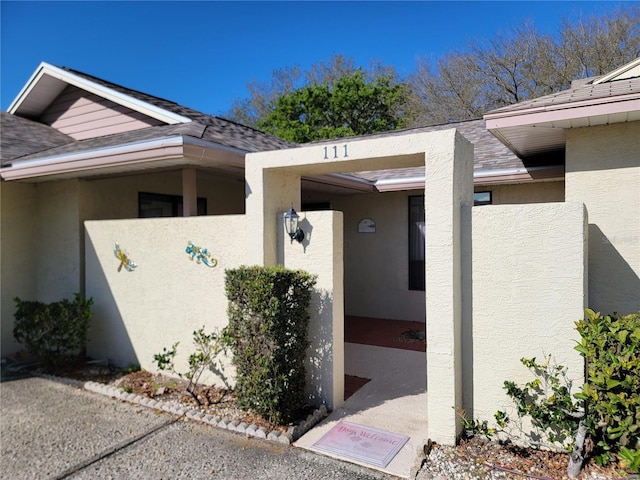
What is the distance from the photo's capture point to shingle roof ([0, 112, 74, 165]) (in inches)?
353

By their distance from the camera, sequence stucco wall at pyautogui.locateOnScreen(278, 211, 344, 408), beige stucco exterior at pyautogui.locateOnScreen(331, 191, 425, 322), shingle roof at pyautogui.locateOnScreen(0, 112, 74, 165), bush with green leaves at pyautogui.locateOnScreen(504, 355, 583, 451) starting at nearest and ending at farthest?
bush with green leaves at pyautogui.locateOnScreen(504, 355, 583, 451)
stucco wall at pyautogui.locateOnScreen(278, 211, 344, 408)
shingle roof at pyautogui.locateOnScreen(0, 112, 74, 165)
beige stucco exterior at pyautogui.locateOnScreen(331, 191, 425, 322)

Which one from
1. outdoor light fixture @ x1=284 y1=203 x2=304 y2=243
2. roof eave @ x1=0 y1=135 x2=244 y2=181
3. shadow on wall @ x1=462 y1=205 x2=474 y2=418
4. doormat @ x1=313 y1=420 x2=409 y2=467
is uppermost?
roof eave @ x1=0 y1=135 x2=244 y2=181

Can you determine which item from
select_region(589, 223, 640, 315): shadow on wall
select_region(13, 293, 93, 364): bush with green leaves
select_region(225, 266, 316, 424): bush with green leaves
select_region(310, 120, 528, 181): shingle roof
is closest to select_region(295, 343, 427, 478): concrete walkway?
select_region(225, 266, 316, 424): bush with green leaves

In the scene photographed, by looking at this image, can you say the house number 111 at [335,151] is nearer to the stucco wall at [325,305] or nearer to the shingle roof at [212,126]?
the stucco wall at [325,305]

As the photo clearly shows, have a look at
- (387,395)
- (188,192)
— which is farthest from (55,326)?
(387,395)

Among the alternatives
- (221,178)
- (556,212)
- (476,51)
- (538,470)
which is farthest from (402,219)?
(476,51)

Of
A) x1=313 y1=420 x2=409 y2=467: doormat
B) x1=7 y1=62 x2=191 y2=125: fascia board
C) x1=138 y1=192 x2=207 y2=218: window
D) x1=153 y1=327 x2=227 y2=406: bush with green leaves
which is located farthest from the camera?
x1=138 y1=192 x2=207 y2=218: window

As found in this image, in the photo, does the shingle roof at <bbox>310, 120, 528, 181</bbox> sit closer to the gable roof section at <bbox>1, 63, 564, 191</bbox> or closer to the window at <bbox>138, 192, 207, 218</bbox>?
the gable roof section at <bbox>1, 63, 564, 191</bbox>

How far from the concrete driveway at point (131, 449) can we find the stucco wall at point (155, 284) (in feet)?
4.41

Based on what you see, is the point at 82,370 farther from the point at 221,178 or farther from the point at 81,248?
the point at 221,178

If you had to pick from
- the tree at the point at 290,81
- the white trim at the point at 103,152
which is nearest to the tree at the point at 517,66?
the tree at the point at 290,81

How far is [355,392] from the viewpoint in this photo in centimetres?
631

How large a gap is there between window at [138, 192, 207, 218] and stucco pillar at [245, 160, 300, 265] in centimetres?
400

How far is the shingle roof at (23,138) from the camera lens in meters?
8.98
